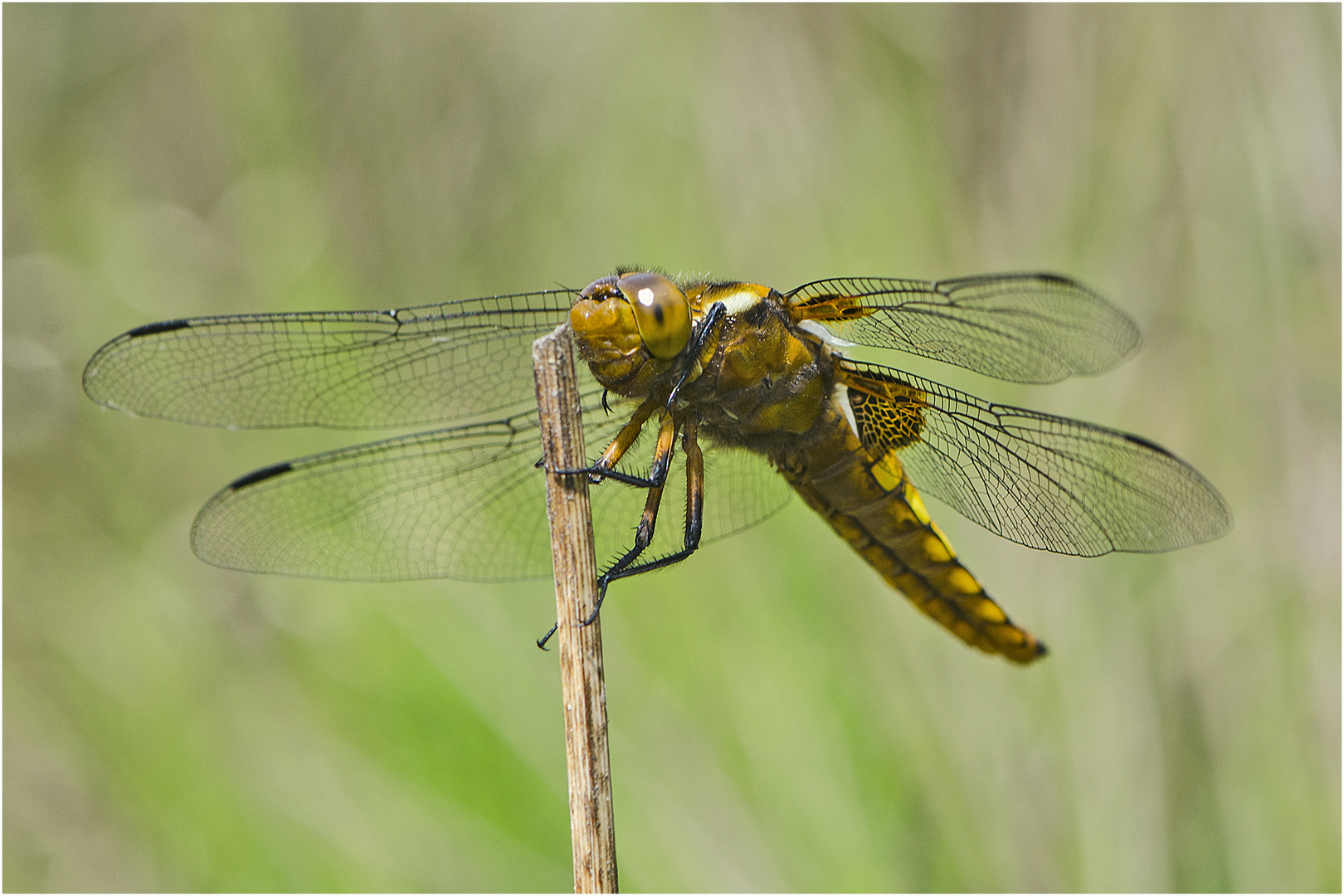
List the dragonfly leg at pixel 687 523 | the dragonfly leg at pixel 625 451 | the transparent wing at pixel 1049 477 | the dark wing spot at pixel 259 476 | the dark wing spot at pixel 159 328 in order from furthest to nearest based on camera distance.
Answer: the dark wing spot at pixel 259 476 → the dark wing spot at pixel 159 328 → the transparent wing at pixel 1049 477 → the dragonfly leg at pixel 687 523 → the dragonfly leg at pixel 625 451

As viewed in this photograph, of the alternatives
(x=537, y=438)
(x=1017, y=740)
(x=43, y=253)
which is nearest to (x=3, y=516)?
(x=43, y=253)

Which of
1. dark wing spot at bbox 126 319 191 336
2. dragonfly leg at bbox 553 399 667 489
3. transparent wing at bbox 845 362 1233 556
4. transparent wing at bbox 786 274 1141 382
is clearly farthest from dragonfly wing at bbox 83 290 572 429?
transparent wing at bbox 845 362 1233 556

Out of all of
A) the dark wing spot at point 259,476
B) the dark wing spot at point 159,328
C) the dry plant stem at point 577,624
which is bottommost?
the dry plant stem at point 577,624

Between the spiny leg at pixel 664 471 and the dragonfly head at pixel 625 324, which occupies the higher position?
the dragonfly head at pixel 625 324

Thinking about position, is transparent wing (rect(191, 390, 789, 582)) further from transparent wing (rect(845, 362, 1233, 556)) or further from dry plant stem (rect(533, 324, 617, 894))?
dry plant stem (rect(533, 324, 617, 894))

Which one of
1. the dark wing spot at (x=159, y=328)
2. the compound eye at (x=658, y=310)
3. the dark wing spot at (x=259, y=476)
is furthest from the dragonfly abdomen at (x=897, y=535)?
the dark wing spot at (x=159, y=328)

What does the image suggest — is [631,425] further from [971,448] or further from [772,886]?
[772,886]

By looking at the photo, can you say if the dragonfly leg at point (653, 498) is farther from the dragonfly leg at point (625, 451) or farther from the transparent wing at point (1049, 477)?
the transparent wing at point (1049, 477)
